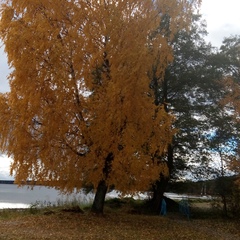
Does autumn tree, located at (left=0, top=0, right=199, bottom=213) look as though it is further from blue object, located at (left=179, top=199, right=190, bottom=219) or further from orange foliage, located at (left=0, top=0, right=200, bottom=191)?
blue object, located at (left=179, top=199, right=190, bottom=219)

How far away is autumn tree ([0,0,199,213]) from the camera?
11.9 metres

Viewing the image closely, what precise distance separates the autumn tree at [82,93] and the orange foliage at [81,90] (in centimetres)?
3

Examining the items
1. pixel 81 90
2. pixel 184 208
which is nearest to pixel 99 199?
pixel 81 90

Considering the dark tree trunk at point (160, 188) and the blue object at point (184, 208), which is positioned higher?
the dark tree trunk at point (160, 188)

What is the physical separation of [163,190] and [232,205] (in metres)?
3.58

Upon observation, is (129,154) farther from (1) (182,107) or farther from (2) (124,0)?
(1) (182,107)

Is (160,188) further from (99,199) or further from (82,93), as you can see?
(82,93)

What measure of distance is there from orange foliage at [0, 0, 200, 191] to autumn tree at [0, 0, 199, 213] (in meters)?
0.03

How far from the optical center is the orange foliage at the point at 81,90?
1190 centimetres

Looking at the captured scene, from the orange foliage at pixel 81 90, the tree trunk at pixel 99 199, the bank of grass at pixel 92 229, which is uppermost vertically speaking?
the orange foliage at pixel 81 90

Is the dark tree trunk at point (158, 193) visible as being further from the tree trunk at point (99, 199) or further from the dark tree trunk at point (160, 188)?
the tree trunk at point (99, 199)

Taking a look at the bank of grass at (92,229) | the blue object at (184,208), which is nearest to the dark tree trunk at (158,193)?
the blue object at (184,208)

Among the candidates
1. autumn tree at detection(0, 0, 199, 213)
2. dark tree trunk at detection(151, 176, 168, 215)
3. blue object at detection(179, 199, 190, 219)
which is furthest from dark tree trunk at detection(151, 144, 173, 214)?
autumn tree at detection(0, 0, 199, 213)

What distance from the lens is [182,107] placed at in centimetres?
1998
